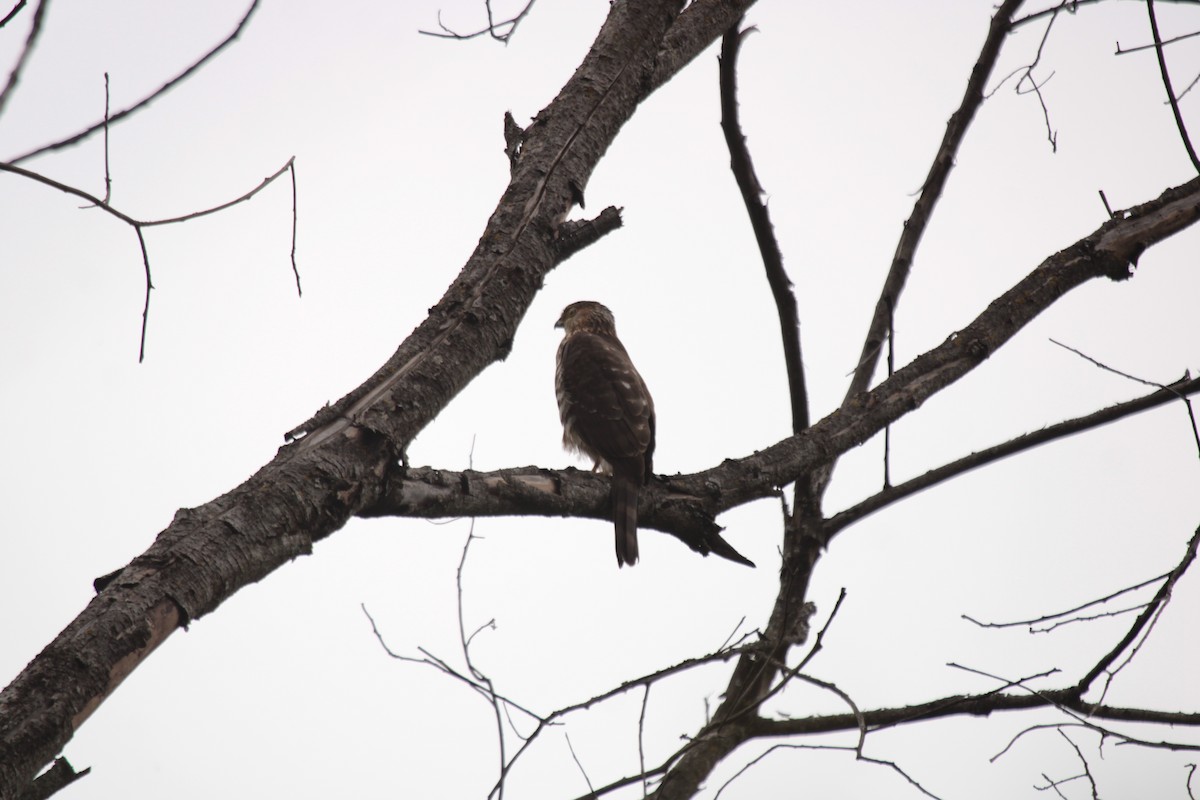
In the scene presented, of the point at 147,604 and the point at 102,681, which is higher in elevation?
the point at 147,604

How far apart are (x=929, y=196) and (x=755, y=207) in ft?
2.79

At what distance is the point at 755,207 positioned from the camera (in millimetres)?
3861

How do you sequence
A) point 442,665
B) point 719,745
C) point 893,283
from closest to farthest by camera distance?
point 442,665, point 719,745, point 893,283

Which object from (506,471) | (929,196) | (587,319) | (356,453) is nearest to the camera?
(356,453)

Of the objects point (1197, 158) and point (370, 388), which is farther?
point (1197, 158)

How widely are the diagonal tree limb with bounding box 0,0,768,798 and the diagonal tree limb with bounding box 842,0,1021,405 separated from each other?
4.10 feet

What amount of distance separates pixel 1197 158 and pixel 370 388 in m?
2.51

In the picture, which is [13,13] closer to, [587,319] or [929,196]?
[929,196]

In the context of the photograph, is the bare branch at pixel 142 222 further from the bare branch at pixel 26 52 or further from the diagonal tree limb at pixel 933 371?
the diagonal tree limb at pixel 933 371

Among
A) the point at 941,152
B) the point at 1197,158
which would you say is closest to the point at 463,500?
the point at 1197,158

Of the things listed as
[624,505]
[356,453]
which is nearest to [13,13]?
[356,453]

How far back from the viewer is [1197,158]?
3043 millimetres

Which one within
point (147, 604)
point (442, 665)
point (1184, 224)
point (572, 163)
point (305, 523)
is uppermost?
point (1184, 224)

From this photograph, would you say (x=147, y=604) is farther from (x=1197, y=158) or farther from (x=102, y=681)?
(x=1197, y=158)
